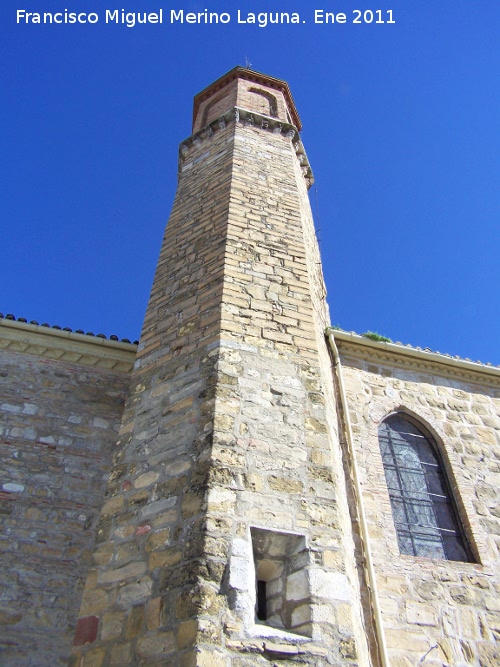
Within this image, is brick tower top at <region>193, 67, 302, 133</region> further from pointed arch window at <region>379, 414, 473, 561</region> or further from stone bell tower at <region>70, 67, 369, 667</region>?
pointed arch window at <region>379, 414, 473, 561</region>

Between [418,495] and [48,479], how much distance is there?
12.8 ft

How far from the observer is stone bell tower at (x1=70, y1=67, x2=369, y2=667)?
3377 millimetres

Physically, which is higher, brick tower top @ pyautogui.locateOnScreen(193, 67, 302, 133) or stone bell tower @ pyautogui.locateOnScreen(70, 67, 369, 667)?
brick tower top @ pyautogui.locateOnScreen(193, 67, 302, 133)

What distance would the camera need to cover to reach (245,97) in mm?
11086

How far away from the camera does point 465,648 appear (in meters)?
4.81

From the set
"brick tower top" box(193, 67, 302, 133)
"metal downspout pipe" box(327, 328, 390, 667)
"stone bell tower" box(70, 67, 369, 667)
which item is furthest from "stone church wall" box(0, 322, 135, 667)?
"brick tower top" box(193, 67, 302, 133)

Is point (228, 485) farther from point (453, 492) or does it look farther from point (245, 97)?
point (245, 97)

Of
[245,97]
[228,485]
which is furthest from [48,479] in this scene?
[245,97]

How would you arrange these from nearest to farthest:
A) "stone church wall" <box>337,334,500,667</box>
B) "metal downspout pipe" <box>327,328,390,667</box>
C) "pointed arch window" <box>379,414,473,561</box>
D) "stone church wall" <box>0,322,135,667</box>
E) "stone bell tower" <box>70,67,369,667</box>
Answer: "stone bell tower" <box>70,67,369,667</box>, "metal downspout pipe" <box>327,328,390,667</box>, "stone church wall" <box>337,334,500,667</box>, "stone church wall" <box>0,322,135,667</box>, "pointed arch window" <box>379,414,473,561</box>

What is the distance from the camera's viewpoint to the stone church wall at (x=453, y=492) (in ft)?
15.8

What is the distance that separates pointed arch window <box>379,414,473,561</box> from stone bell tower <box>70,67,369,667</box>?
1.08 meters

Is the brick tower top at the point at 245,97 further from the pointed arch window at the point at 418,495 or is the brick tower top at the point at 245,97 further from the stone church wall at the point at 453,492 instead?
the pointed arch window at the point at 418,495

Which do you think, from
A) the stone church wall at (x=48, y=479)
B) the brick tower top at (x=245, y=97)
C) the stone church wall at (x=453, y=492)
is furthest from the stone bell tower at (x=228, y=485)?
the brick tower top at (x=245, y=97)

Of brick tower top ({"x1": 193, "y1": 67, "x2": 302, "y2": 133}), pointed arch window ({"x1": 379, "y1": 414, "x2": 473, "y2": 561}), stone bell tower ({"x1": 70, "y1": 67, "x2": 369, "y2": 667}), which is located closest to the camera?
stone bell tower ({"x1": 70, "y1": 67, "x2": 369, "y2": 667})
